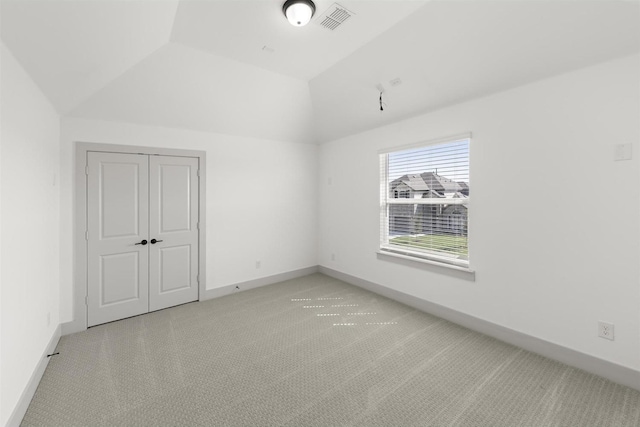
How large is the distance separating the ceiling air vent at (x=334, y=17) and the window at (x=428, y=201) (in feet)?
5.56

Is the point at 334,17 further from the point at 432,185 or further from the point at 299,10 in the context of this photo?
the point at 432,185

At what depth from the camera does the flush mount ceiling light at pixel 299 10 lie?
2129 mm

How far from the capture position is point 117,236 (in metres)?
3.31

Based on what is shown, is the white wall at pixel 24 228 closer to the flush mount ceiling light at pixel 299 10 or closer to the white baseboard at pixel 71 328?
the white baseboard at pixel 71 328

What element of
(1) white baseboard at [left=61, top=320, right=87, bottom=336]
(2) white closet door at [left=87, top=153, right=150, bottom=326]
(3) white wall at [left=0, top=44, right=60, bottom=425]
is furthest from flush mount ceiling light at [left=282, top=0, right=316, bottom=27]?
(1) white baseboard at [left=61, top=320, right=87, bottom=336]

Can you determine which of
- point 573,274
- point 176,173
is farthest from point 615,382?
point 176,173

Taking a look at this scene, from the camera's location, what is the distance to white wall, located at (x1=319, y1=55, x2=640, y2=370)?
6.90ft

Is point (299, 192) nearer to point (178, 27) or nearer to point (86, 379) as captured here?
point (178, 27)

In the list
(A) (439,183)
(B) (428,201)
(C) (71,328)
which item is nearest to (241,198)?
(C) (71,328)

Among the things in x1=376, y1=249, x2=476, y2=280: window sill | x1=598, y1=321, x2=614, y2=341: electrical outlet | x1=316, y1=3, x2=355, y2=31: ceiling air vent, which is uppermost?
x1=316, y1=3, x2=355, y2=31: ceiling air vent

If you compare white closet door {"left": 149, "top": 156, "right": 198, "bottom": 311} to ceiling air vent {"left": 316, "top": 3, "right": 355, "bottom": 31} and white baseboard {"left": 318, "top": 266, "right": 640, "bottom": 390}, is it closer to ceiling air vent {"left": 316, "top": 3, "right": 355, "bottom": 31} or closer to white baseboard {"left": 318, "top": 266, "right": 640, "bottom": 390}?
ceiling air vent {"left": 316, "top": 3, "right": 355, "bottom": 31}

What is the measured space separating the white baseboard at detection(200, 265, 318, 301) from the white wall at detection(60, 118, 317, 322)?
66mm

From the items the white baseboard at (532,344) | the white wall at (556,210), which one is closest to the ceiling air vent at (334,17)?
the white wall at (556,210)

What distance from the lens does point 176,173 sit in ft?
12.1
